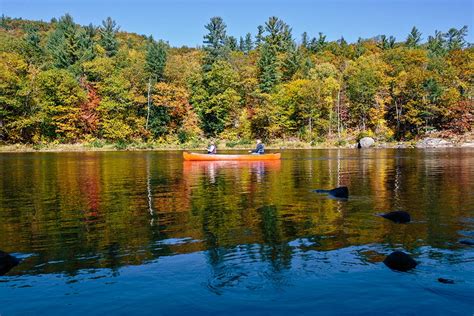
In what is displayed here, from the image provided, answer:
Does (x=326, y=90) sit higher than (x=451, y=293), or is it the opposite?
(x=326, y=90)

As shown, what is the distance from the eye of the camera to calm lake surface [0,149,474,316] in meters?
7.85

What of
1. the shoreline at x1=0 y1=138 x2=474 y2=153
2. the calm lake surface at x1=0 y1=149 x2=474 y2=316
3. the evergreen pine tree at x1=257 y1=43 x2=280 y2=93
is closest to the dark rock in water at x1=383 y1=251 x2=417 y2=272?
the calm lake surface at x1=0 y1=149 x2=474 y2=316

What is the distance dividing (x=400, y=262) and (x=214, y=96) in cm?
7048

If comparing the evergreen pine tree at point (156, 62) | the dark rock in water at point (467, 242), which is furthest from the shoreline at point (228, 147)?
the dark rock in water at point (467, 242)

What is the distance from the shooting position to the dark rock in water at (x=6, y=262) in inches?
371

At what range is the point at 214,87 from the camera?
7912 centimetres

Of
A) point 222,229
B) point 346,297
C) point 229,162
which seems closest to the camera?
point 346,297

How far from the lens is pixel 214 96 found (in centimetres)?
7838

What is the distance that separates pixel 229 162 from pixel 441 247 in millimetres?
30774

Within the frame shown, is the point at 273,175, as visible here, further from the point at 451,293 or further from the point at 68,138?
the point at 68,138

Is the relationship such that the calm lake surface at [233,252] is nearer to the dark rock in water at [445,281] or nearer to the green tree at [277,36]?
the dark rock in water at [445,281]

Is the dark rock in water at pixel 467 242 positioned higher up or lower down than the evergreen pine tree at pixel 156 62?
lower down

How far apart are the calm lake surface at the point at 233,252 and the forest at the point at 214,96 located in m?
54.4

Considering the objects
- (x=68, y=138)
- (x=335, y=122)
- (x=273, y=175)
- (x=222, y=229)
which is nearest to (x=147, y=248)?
(x=222, y=229)
